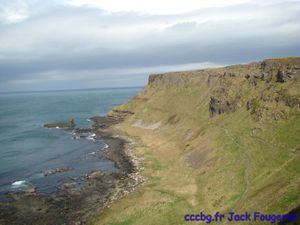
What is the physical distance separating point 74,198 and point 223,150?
3429cm

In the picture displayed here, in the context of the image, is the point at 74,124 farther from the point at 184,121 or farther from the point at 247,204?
the point at 247,204

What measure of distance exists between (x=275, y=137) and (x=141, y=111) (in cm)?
8224

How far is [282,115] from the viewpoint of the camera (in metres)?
72.7

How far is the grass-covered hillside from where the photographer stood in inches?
2016

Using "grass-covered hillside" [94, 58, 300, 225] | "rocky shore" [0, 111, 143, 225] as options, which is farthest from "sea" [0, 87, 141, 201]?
"grass-covered hillside" [94, 58, 300, 225]

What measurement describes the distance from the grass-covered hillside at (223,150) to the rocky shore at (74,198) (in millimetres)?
3455

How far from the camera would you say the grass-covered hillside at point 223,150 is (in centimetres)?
5122

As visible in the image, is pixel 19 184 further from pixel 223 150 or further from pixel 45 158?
pixel 223 150

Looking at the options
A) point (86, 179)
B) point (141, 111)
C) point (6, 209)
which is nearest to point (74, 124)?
point (141, 111)

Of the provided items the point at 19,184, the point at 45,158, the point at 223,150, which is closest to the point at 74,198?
the point at 19,184

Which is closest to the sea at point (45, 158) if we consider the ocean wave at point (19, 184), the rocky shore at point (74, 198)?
the ocean wave at point (19, 184)

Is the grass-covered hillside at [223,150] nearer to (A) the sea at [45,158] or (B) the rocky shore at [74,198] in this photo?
(B) the rocky shore at [74,198]

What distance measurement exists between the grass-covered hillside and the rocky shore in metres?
3.45

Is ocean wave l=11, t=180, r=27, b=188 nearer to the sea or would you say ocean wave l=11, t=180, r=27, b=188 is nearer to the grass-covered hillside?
the sea
